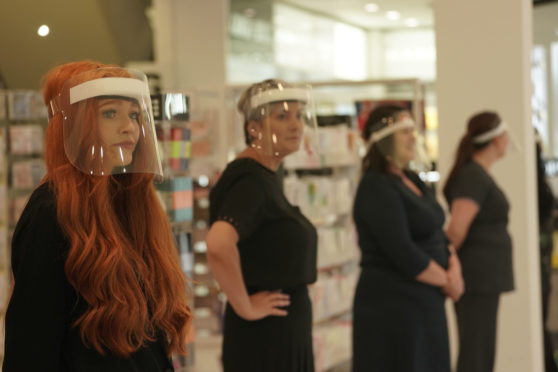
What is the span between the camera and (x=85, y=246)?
1414 millimetres

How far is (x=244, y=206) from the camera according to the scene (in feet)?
7.54

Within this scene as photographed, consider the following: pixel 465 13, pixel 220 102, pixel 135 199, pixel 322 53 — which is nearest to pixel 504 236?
pixel 465 13

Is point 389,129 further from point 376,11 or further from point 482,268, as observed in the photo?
point 376,11

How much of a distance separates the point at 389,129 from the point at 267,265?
1.09 m

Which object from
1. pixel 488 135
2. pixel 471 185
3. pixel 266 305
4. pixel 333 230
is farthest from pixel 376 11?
pixel 266 305

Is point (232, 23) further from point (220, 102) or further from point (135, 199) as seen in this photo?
point (135, 199)

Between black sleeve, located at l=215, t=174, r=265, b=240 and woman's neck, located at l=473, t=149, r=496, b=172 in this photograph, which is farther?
woman's neck, located at l=473, t=149, r=496, b=172

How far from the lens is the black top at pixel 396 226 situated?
2918 millimetres

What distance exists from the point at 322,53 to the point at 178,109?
7936 mm

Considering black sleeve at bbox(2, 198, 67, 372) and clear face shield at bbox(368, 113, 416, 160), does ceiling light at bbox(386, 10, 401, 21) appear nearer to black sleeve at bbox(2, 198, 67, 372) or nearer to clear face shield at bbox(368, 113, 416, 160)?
clear face shield at bbox(368, 113, 416, 160)

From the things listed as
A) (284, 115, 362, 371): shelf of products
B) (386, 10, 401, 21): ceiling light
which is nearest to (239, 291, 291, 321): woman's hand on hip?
(284, 115, 362, 371): shelf of products

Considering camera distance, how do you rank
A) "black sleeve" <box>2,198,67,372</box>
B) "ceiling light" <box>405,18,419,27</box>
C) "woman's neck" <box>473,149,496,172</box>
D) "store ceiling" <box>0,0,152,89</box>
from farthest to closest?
"ceiling light" <box>405,18,419,27</box>
"woman's neck" <box>473,149,496,172</box>
"store ceiling" <box>0,0,152,89</box>
"black sleeve" <box>2,198,67,372</box>

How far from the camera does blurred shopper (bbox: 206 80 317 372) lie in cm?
230

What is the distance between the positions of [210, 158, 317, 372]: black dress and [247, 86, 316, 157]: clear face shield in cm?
8
